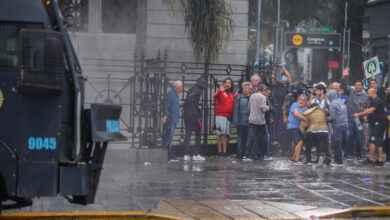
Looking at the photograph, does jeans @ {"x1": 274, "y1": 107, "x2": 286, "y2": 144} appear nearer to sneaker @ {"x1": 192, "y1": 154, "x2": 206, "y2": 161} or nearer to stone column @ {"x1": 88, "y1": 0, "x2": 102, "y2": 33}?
sneaker @ {"x1": 192, "y1": 154, "x2": 206, "y2": 161}

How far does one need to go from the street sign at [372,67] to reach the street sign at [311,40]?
147 inches

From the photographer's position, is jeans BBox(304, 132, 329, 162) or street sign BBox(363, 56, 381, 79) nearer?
jeans BBox(304, 132, 329, 162)

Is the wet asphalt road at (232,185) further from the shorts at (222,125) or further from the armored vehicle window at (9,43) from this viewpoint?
the armored vehicle window at (9,43)

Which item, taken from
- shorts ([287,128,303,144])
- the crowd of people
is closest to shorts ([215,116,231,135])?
the crowd of people

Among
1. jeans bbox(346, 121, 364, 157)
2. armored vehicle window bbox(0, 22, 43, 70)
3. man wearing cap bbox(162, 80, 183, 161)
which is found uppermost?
armored vehicle window bbox(0, 22, 43, 70)

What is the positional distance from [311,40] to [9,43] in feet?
61.3

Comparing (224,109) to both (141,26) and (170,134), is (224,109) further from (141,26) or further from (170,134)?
(141,26)

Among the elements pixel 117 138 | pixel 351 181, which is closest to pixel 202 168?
pixel 351 181

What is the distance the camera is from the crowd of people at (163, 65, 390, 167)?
15070mm

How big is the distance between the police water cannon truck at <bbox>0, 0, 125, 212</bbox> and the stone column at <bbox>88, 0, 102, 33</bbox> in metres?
15.9

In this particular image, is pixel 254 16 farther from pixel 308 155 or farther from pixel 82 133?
pixel 82 133

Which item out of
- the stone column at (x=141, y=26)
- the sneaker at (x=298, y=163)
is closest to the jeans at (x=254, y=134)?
the sneaker at (x=298, y=163)

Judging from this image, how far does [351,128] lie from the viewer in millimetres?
16953

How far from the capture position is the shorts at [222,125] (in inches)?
630
